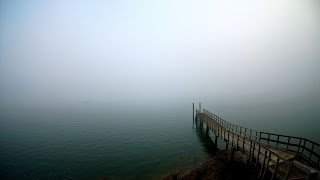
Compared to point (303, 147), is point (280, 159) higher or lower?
lower

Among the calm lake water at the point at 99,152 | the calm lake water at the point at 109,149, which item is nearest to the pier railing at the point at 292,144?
the calm lake water at the point at 109,149

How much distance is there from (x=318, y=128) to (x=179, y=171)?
112 feet

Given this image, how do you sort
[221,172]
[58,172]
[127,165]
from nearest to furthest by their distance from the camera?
[221,172] < [58,172] < [127,165]

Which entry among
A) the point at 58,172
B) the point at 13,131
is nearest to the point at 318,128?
the point at 58,172

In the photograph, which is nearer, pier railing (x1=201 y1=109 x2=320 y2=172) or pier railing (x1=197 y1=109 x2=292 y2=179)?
pier railing (x1=197 y1=109 x2=292 y2=179)

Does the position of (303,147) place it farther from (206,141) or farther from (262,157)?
(206,141)

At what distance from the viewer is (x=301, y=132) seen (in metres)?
42.5

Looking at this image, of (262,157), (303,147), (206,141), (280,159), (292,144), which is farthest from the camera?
(206,141)

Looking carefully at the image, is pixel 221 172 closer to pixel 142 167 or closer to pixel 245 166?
pixel 245 166

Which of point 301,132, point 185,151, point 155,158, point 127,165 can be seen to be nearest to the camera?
point 127,165

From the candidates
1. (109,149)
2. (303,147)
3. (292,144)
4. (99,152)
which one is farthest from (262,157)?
(109,149)

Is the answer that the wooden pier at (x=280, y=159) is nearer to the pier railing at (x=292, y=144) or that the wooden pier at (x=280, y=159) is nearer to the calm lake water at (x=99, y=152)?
the pier railing at (x=292, y=144)

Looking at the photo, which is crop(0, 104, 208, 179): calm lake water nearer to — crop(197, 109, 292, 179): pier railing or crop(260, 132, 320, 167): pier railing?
crop(197, 109, 292, 179): pier railing

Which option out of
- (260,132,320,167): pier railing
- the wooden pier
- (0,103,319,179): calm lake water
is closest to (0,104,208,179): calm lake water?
(0,103,319,179): calm lake water
